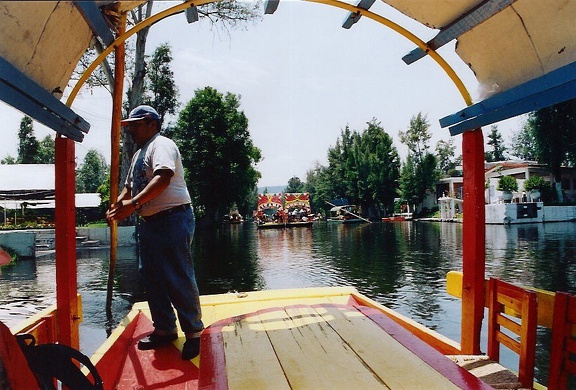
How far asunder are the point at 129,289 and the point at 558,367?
37.8 ft

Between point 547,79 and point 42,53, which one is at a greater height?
point 42,53

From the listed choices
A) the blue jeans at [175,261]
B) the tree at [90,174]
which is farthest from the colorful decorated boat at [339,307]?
the tree at [90,174]

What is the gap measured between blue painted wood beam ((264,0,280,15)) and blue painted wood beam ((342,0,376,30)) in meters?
0.51

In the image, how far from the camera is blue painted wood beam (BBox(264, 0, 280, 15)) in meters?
2.70

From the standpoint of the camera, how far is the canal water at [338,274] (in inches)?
368

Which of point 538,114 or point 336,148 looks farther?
point 336,148

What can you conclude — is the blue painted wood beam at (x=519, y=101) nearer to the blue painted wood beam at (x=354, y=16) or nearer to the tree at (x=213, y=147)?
the blue painted wood beam at (x=354, y=16)

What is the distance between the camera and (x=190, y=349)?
287 cm

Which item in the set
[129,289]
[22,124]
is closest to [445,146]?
[22,124]

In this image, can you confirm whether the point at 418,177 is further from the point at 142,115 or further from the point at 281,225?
the point at 142,115

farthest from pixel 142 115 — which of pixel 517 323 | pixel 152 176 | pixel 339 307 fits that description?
pixel 517 323

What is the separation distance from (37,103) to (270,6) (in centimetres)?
141

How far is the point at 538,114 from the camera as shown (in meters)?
39.2

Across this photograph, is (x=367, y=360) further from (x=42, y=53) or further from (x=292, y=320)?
(x=42, y=53)
